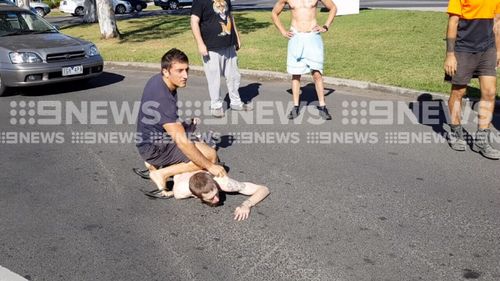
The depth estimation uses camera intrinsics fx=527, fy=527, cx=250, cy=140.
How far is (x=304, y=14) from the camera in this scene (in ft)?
23.8

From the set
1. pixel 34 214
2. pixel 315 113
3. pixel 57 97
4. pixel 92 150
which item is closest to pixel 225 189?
pixel 34 214

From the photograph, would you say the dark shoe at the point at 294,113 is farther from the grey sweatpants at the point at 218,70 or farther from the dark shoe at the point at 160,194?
the dark shoe at the point at 160,194

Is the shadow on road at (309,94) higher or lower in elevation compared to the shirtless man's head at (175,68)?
lower

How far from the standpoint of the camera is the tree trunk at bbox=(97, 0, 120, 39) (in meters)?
17.1

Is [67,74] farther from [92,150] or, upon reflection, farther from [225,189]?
[225,189]

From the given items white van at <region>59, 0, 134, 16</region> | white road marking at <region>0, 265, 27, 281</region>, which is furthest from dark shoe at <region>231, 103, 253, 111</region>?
white van at <region>59, 0, 134, 16</region>

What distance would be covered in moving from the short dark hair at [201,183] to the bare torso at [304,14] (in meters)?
3.55

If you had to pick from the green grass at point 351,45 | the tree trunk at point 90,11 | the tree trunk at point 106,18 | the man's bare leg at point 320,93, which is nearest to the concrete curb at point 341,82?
the green grass at point 351,45

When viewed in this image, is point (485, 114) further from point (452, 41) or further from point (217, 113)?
point (217, 113)

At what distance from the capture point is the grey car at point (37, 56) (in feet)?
30.2

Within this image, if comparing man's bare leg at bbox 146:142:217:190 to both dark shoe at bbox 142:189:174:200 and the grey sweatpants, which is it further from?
the grey sweatpants

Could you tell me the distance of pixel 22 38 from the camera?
32.3 feet

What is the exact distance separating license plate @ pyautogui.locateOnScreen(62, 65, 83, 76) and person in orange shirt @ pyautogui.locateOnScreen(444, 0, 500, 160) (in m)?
6.54

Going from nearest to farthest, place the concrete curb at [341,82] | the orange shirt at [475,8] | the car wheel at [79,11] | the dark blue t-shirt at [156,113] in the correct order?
the dark blue t-shirt at [156,113] < the orange shirt at [475,8] < the concrete curb at [341,82] < the car wheel at [79,11]
